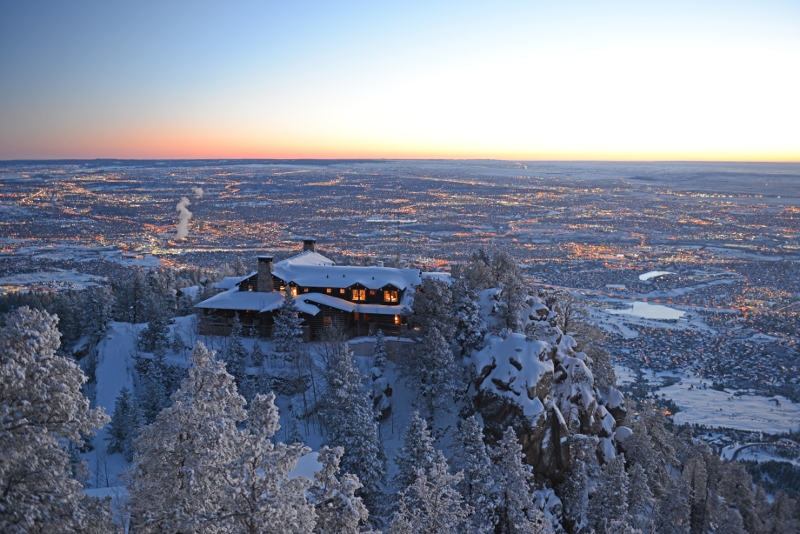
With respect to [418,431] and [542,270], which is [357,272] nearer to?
[418,431]

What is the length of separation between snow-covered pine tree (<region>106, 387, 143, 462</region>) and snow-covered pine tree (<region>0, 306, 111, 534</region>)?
33161 mm

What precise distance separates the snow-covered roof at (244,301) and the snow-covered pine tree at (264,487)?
36.7 metres

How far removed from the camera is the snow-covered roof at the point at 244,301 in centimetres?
5025

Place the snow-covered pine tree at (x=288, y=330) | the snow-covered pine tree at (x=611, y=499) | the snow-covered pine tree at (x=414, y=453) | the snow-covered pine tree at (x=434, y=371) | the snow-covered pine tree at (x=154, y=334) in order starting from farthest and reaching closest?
1. the snow-covered pine tree at (x=154, y=334)
2. the snow-covered pine tree at (x=288, y=330)
3. the snow-covered pine tree at (x=434, y=371)
4. the snow-covered pine tree at (x=611, y=499)
5. the snow-covered pine tree at (x=414, y=453)

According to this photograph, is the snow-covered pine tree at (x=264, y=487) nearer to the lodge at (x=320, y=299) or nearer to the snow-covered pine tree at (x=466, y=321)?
the snow-covered pine tree at (x=466, y=321)

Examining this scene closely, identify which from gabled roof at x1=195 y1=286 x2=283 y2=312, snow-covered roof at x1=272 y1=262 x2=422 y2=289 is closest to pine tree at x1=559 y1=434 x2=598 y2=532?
snow-covered roof at x1=272 y1=262 x2=422 y2=289

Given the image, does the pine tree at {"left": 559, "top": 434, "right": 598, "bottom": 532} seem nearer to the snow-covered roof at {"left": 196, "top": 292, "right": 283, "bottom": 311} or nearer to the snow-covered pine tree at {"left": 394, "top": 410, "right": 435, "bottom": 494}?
the snow-covered pine tree at {"left": 394, "top": 410, "right": 435, "bottom": 494}

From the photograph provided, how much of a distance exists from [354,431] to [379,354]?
13.6 meters

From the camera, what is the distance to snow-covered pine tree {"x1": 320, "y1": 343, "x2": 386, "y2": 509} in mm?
29672

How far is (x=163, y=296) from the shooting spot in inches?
2586

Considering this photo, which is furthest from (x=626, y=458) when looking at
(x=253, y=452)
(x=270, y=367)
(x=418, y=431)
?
(x=253, y=452)

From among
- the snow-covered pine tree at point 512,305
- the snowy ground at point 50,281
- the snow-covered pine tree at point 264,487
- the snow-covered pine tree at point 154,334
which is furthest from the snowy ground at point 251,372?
the snowy ground at point 50,281

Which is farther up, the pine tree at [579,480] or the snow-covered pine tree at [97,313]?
the snow-covered pine tree at [97,313]

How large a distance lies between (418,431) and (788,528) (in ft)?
126
